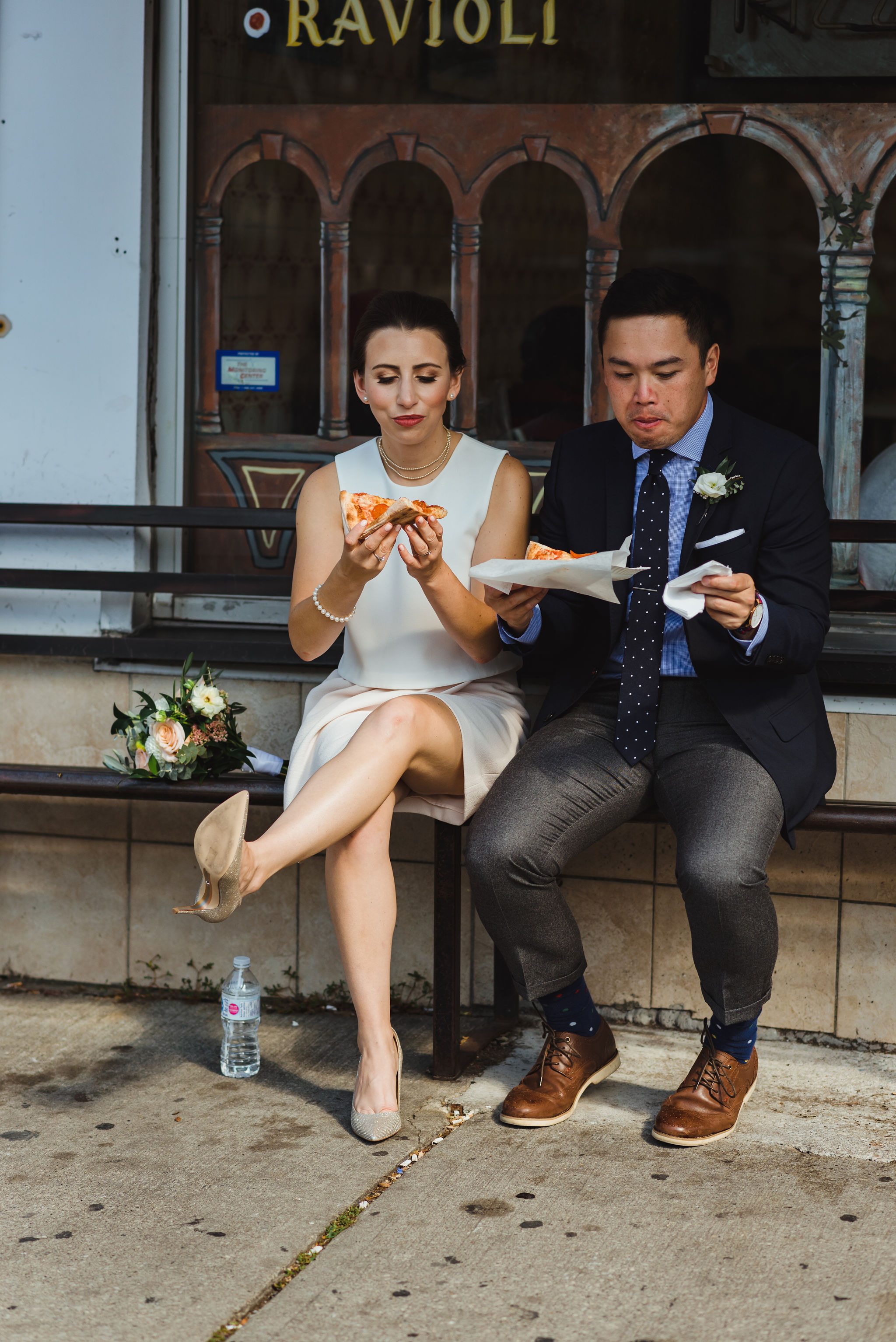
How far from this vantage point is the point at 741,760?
114 inches

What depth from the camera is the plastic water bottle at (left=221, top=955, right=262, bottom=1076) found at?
327cm

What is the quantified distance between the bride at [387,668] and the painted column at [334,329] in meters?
0.55

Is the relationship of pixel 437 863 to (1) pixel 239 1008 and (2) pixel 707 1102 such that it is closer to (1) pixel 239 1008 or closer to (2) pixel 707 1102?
(1) pixel 239 1008

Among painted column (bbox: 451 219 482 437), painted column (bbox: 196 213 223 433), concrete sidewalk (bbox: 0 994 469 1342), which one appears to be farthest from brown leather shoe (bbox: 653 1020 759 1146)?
painted column (bbox: 196 213 223 433)

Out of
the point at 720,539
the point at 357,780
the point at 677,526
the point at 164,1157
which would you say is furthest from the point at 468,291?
the point at 164,1157

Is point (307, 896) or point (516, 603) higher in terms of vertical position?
point (516, 603)

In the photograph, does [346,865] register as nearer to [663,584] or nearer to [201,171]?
[663,584]

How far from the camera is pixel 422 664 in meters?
3.26

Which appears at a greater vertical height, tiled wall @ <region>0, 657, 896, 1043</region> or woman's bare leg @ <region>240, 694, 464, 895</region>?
woman's bare leg @ <region>240, 694, 464, 895</region>

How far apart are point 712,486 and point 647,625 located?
34cm

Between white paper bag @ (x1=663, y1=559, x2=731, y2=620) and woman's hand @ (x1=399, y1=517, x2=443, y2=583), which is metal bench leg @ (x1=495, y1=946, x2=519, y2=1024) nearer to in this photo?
woman's hand @ (x1=399, y1=517, x2=443, y2=583)

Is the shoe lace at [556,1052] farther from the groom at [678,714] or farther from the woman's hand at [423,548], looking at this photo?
the woman's hand at [423,548]

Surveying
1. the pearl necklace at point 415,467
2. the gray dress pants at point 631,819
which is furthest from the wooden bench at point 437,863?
the pearl necklace at point 415,467

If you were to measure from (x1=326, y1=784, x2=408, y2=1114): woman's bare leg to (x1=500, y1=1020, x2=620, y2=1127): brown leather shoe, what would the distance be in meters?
0.28
